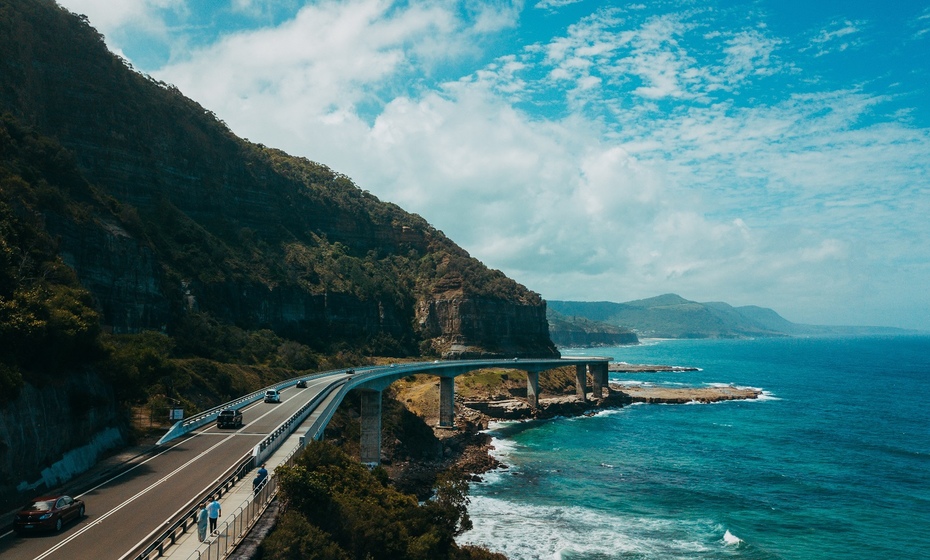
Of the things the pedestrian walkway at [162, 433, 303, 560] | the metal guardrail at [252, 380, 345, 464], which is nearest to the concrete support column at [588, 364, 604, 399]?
the metal guardrail at [252, 380, 345, 464]

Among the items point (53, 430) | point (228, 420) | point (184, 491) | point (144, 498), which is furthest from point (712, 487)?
point (53, 430)

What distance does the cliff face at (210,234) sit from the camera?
7481cm

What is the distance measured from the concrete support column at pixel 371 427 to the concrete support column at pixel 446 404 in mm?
23967

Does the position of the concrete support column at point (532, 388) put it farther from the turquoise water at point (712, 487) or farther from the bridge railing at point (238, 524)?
the bridge railing at point (238, 524)

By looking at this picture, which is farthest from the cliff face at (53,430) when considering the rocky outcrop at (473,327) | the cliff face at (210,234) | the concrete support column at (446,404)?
the rocky outcrop at (473,327)

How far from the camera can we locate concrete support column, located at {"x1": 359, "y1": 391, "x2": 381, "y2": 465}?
67062mm

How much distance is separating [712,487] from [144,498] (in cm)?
5173

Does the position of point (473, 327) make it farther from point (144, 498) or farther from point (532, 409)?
point (144, 498)

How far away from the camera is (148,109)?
112 m

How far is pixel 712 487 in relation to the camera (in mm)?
60500

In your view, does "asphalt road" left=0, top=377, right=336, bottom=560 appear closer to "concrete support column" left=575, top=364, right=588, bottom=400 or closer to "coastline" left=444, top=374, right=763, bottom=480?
"coastline" left=444, top=374, right=763, bottom=480

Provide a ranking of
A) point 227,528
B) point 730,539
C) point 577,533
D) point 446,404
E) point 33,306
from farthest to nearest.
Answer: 1. point 446,404
2. point 577,533
3. point 730,539
4. point 33,306
5. point 227,528

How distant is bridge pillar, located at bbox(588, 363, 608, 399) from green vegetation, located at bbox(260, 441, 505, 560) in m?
93.8

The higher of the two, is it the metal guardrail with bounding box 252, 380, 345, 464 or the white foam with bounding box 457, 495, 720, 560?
the metal guardrail with bounding box 252, 380, 345, 464
